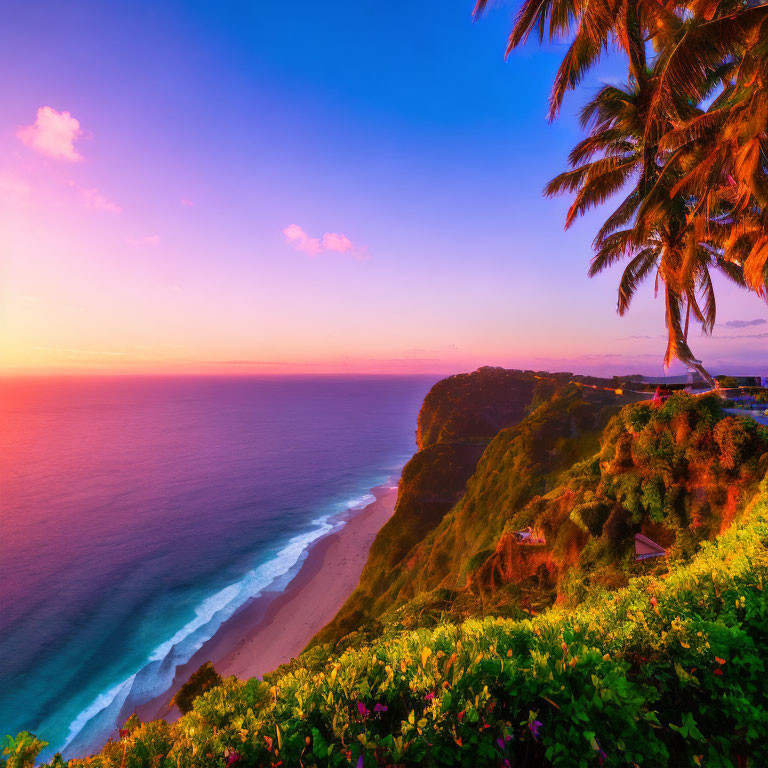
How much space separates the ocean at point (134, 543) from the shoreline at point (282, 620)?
1393 mm

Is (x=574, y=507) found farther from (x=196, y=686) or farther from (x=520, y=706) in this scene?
(x=196, y=686)

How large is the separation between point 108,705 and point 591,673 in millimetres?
35099

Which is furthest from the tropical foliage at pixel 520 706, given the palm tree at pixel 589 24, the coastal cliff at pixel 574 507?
the palm tree at pixel 589 24

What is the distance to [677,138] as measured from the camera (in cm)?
967

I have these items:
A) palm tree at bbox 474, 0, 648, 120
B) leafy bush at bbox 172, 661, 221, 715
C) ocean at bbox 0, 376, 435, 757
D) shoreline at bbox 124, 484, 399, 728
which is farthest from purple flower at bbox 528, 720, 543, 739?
ocean at bbox 0, 376, 435, 757

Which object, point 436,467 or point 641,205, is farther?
point 436,467

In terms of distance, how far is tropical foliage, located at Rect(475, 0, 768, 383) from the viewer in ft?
23.8

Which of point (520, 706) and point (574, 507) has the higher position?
point (520, 706)

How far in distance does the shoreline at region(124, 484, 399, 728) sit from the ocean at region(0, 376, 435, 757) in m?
1.39

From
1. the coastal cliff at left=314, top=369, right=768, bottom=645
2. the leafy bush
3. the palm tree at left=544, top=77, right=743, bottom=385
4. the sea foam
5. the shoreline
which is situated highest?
the palm tree at left=544, top=77, right=743, bottom=385

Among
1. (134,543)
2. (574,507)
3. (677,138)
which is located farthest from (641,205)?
(134,543)

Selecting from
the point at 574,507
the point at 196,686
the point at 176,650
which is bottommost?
the point at 176,650

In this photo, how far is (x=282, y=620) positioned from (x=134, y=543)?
27670 mm

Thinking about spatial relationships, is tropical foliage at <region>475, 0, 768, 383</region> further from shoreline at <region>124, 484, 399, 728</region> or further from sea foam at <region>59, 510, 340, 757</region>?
sea foam at <region>59, 510, 340, 757</region>
